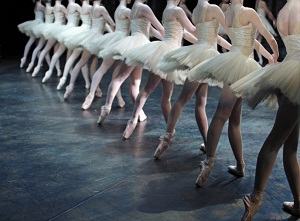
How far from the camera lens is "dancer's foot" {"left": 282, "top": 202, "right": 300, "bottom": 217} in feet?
9.91

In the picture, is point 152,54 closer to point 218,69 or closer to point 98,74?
point 218,69

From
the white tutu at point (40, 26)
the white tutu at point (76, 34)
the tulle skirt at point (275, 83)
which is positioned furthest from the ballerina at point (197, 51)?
the white tutu at point (40, 26)

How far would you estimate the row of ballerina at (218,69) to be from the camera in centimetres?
271

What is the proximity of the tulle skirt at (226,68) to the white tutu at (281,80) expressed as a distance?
439mm

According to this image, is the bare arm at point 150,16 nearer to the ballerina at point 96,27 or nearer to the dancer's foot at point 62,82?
the ballerina at point 96,27

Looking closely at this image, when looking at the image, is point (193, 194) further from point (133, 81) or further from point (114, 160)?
point (133, 81)

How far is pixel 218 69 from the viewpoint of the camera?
11.0 ft

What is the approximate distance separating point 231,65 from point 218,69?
10 centimetres

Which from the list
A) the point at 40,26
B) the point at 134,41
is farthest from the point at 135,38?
the point at 40,26

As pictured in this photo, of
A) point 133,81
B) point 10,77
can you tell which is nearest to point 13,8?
point 10,77

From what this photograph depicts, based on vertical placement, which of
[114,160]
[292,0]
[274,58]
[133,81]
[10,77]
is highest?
[292,0]

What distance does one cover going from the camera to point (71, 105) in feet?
21.6

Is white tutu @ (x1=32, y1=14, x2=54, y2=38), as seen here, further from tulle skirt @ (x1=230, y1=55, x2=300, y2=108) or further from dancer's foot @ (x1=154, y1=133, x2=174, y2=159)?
tulle skirt @ (x1=230, y1=55, x2=300, y2=108)

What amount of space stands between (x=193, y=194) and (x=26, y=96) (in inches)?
177
